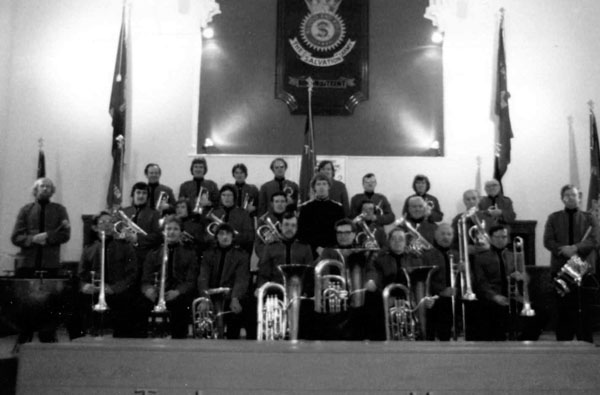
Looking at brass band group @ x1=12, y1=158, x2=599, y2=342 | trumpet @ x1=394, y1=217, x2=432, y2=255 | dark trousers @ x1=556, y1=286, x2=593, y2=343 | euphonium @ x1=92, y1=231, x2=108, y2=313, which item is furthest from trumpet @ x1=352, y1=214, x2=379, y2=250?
euphonium @ x1=92, y1=231, x2=108, y2=313

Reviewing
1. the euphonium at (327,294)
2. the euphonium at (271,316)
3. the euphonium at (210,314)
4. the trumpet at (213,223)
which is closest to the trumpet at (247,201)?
the trumpet at (213,223)

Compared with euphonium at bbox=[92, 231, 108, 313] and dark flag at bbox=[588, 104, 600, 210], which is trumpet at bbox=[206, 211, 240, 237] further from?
dark flag at bbox=[588, 104, 600, 210]

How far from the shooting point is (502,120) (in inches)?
354

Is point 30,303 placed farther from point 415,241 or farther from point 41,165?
point 41,165

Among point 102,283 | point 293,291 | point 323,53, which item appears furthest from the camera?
point 323,53

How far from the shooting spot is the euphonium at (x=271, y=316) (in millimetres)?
5879

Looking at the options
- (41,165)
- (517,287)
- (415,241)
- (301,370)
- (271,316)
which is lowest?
(301,370)

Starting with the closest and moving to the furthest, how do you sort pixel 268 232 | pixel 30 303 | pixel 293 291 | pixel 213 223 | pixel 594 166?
pixel 30 303 → pixel 293 291 → pixel 268 232 → pixel 213 223 → pixel 594 166

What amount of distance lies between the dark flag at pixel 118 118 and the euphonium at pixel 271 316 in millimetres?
3538

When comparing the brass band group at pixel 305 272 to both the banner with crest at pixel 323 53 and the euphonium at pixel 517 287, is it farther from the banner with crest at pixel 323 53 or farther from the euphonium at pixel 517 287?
the banner with crest at pixel 323 53

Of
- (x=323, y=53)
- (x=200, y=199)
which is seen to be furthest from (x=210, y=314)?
(x=323, y=53)

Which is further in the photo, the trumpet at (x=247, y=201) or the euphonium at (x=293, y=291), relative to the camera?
the trumpet at (x=247, y=201)

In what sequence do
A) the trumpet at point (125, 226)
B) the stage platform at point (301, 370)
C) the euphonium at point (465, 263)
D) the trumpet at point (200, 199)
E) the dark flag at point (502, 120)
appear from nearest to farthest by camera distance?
the stage platform at point (301, 370) → the euphonium at point (465, 263) → the trumpet at point (125, 226) → the trumpet at point (200, 199) → the dark flag at point (502, 120)

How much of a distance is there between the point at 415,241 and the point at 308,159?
2.31m
